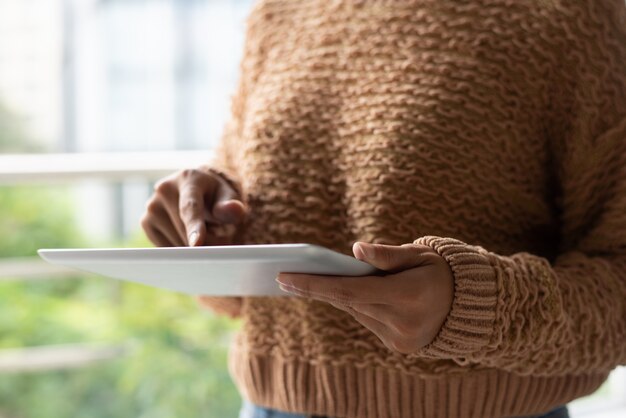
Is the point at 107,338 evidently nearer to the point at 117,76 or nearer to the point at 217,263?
the point at 117,76

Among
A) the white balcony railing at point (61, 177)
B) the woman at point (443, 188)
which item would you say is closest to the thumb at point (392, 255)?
the woman at point (443, 188)

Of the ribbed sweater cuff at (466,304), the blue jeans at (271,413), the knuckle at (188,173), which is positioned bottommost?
the blue jeans at (271,413)

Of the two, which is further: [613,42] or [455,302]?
[613,42]

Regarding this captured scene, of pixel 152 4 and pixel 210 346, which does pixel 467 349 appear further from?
pixel 152 4

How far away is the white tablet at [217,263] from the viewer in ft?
1.71

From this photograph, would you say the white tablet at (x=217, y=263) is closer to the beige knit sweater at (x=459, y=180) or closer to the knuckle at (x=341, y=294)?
the knuckle at (x=341, y=294)

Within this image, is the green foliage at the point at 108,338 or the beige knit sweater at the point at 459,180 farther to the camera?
the green foliage at the point at 108,338

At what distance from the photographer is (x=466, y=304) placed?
638 millimetres

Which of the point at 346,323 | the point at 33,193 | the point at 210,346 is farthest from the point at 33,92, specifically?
the point at 346,323

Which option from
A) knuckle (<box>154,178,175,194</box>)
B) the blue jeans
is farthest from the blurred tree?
knuckle (<box>154,178,175,194</box>)

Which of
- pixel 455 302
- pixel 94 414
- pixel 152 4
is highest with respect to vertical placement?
pixel 152 4

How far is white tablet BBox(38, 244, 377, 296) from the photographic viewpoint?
521mm

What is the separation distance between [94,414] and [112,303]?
9.4 inches

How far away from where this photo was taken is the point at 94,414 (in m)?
1.77
